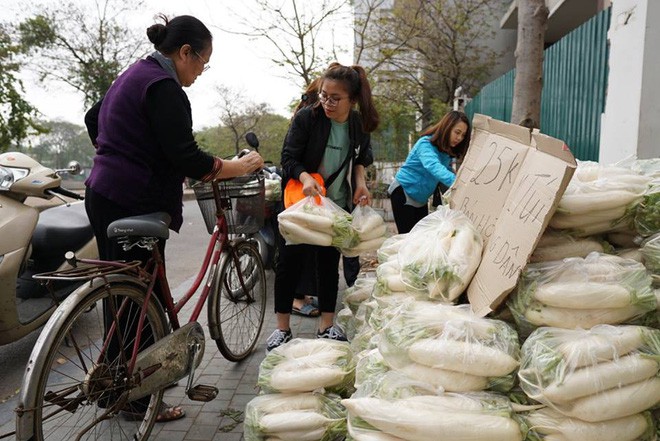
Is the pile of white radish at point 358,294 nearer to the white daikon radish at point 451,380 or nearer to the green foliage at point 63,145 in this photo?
the white daikon radish at point 451,380

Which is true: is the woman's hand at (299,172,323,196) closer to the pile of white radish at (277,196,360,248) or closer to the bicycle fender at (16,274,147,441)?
the pile of white radish at (277,196,360,248)

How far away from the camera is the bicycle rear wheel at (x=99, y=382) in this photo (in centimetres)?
200

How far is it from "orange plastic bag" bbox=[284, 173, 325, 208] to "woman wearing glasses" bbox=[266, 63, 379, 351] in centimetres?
4

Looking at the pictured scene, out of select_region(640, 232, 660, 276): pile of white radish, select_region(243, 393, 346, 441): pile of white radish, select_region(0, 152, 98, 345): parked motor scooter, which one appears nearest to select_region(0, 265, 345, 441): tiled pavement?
select_region(243, 393, 346, 441): pile of white radish

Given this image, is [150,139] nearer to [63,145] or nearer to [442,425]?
[442,425]

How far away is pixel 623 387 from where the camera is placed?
61.2 inches

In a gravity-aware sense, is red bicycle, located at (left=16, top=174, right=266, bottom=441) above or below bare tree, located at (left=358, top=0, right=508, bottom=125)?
below

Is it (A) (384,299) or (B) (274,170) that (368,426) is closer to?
(A) (384,299)

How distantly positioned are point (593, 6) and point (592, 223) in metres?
12.4

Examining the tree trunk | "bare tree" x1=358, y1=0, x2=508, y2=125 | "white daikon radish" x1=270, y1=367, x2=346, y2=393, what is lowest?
"white daikon radish" x1=270, y1=367, x2=346, y2=393

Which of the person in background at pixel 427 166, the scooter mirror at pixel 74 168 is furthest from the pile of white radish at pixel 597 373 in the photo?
the scooter mirror at pixel 74 168

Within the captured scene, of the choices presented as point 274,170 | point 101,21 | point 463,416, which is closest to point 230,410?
point 463,416

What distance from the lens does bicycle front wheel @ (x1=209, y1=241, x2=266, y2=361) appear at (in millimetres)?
3219

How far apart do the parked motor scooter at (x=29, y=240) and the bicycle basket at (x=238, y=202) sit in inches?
43.6
